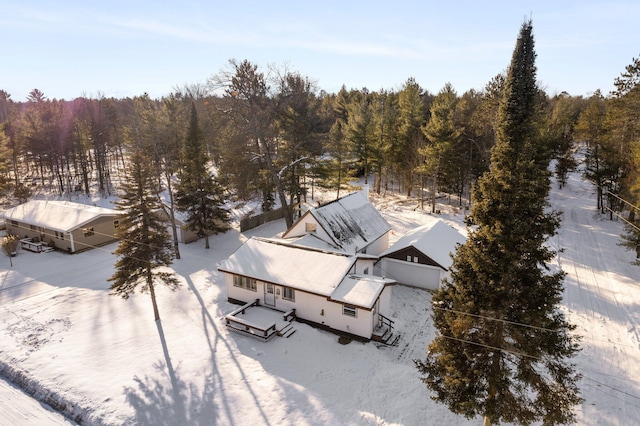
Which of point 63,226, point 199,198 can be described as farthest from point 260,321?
point 63,226

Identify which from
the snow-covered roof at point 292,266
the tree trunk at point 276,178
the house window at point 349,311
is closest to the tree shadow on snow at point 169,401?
the snow-covered roof at point 292,266

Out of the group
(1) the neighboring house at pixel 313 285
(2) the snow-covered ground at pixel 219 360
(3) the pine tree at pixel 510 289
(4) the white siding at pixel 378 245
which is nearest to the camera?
(3) the pine tree at pixel 510 289

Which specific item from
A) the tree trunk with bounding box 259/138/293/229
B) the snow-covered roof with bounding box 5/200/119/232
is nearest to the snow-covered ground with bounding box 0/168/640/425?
the snow-covered roof with bounding box 5/200/119/232

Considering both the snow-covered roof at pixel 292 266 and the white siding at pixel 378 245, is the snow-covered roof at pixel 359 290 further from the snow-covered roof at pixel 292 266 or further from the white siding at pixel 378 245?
the white siding at pixel 378 245

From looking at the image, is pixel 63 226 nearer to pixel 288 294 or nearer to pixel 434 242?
pixel 288 294

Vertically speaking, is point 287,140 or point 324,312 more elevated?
point 287,140

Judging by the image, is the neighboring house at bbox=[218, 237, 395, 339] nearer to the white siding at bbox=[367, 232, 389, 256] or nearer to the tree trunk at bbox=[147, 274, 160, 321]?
the tree trunk at bbox=[147, 274, 160, 321]
